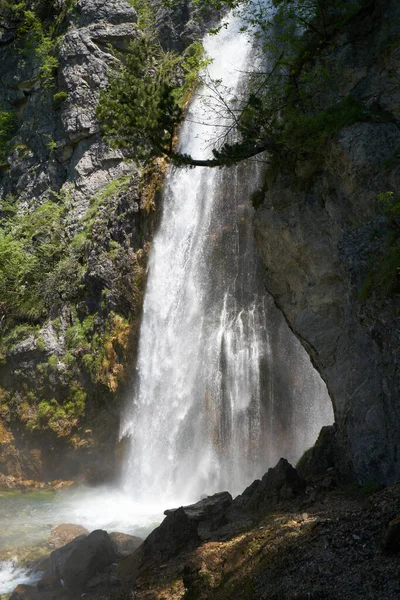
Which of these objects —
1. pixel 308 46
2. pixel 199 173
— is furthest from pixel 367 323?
pixel 199 173

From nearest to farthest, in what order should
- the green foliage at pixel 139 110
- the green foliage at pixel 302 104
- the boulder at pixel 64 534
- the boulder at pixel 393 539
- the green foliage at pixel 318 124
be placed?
1. the boulder at pixel 393 539
2. the green foliage at pixel 318 124
3. the green foliage at pixel 302 104
4. the green foliage at pixel 139 110
5. the boulder at pixel 64 534

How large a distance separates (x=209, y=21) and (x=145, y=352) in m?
14.3

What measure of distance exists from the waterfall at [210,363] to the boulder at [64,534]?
2.87 m

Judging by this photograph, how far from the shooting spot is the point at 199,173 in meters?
17.2

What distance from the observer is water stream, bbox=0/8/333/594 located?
1315 cm

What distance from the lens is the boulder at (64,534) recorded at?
37.1 feet

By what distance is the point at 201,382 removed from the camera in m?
14.8

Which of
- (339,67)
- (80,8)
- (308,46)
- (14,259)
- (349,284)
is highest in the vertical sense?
(80,8)

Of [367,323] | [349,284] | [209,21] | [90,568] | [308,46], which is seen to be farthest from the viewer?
[209,21]

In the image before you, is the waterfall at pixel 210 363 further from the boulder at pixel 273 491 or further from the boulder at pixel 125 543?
the boulder at pixel 273 491

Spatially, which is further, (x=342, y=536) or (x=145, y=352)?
(x=145, y=352)

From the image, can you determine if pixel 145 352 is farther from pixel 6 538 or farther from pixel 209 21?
pixel 209 21

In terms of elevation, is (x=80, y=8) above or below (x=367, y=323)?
above

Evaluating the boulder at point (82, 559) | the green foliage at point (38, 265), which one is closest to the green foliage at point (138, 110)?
the boulder at point (82, 559)
